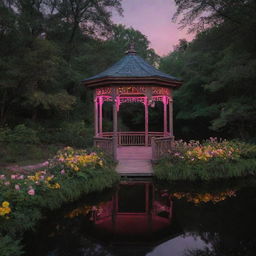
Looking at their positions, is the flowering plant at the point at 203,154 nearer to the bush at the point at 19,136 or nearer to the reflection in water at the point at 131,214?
the reflection in water at the point at 131,214

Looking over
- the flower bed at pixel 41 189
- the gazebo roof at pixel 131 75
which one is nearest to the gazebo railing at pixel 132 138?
the gazebo roof at pixel 131 75

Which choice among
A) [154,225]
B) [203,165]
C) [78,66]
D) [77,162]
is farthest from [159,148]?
[78,66]

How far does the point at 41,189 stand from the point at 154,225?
2.40m

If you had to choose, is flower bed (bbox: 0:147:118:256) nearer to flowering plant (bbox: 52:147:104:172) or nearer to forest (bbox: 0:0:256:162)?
flowering plant (bbox: 52:147:104:172)

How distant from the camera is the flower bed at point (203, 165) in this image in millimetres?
8047

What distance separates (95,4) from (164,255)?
17651 mm

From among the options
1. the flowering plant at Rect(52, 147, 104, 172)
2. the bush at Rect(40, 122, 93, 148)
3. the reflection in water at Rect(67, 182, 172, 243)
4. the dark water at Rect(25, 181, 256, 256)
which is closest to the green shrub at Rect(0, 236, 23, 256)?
the dark water at Rect(25, 181, 256, 256)

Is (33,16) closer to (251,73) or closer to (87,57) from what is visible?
(87,57)

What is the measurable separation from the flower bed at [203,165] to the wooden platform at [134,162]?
0.46 metres

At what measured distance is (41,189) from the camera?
5.32 m

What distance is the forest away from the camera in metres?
11.9

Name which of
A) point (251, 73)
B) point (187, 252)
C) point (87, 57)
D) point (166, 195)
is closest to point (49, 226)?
point (187, 252)

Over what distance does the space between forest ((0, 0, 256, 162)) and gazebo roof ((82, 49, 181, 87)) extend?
332cm

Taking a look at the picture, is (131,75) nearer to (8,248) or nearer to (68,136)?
(8,248)
